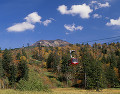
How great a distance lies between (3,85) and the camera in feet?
223

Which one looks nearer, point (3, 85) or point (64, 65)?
point (3, 85)

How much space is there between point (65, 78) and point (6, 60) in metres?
38.7

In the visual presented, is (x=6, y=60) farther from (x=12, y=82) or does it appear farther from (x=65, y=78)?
(x=65, y=78)

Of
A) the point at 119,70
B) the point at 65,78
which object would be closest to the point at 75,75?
the point at 65,78

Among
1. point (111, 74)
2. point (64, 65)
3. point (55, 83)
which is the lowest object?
point (55, 83)

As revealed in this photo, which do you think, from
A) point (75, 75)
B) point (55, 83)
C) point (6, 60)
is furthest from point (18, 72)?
point (75, 75)

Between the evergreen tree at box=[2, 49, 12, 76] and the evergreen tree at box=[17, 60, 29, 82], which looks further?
the evergreen tree at box=[2, 49, 12, 76]

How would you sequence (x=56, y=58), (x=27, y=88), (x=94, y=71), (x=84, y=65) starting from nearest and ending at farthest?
(x=27, y=88)
(x=94, y=71)
(x=84, y=65)
(x=56, y=58)

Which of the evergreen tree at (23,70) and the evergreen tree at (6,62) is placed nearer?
the evergreen tree at (23,70)

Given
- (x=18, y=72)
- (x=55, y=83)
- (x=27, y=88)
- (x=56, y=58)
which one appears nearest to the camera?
(x=27, y=88)

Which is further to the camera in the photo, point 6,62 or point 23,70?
point 6,62

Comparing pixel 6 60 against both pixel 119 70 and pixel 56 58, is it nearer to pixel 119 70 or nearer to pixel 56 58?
pixel 56 58

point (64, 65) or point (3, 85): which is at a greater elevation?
point (64, 65)

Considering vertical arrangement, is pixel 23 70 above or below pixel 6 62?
below
